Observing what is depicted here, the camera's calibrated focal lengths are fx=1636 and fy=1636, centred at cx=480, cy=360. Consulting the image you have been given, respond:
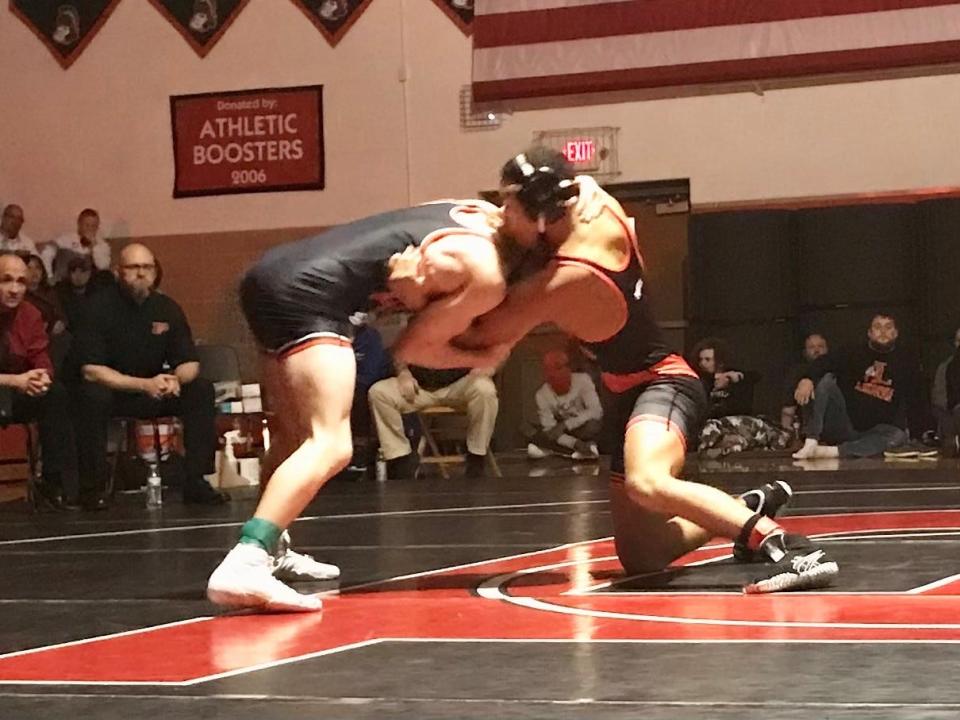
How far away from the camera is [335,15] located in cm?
1173

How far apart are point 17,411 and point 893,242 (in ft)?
19.2

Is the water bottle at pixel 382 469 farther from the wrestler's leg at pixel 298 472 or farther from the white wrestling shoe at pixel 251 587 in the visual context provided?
the white wrestling shoe at pixel 251 587

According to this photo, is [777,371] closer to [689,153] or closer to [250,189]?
[689,153]

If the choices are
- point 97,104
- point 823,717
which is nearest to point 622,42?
point 97,104

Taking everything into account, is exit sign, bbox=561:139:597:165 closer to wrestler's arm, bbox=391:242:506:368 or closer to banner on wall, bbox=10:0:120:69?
banner on wall, bbox=10:0:120:69

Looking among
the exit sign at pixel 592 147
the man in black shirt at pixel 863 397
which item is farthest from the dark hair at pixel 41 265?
the man in black shirt at pixel 863 397

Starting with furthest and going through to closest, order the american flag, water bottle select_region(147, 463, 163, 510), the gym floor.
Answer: the american flag → water bottle select_region(147, 463, 163, 510) → the gym floor

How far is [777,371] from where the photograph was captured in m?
10.5

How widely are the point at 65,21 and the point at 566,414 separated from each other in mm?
5118

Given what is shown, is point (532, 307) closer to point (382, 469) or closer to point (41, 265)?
point (382, 469)

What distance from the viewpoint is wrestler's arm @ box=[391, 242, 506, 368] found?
10.9 ft

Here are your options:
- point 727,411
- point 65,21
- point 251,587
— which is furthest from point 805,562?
point 65,21

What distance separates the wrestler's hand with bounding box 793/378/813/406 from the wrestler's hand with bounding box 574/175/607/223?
248 inches

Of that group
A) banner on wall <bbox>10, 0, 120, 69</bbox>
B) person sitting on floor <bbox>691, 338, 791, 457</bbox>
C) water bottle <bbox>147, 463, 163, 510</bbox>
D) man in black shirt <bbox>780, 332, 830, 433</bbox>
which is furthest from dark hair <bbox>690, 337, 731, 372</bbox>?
banner on wall <bbox>10, 0, 120, 69</bbox>
